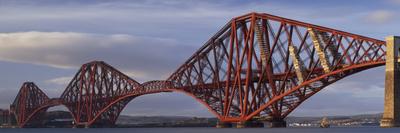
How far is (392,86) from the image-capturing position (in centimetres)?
8856

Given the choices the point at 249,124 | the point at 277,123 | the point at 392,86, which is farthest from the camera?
the point at 249,124

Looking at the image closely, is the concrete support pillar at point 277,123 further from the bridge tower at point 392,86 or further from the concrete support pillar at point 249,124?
the bridge tower at point 392,86

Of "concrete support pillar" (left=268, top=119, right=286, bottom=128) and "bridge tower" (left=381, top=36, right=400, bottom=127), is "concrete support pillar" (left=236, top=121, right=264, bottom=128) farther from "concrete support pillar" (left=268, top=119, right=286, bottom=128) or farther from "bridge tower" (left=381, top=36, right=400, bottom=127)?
"bridge tower" (left=381, top=36, right=400, bottom=127)

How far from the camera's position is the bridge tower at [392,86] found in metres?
88.3

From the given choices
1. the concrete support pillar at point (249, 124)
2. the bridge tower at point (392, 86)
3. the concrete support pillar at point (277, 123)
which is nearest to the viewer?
the bridge tower at point (392, 86)

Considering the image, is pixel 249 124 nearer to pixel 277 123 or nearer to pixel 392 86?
pixel 277 123

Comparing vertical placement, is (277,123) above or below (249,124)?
above

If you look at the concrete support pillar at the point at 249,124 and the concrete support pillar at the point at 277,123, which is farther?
the concrete support pillar at the point at 249,124

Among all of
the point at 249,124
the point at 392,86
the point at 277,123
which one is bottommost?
the point at 249,124

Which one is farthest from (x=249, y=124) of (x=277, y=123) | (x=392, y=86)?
(x=392, y=86)

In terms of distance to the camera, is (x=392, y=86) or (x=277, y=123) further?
(x=277, y=123)

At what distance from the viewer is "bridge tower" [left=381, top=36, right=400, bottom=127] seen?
290 feet

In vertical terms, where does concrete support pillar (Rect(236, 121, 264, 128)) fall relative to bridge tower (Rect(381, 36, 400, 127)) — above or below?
below

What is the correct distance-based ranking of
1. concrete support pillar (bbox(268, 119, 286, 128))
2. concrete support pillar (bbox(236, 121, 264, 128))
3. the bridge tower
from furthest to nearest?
1. concrete support pillar (bbox(236, 121, 264, 128))
2. concrete support pillar (bbox(268, 119, 286, 128))
3. the bridge tower
